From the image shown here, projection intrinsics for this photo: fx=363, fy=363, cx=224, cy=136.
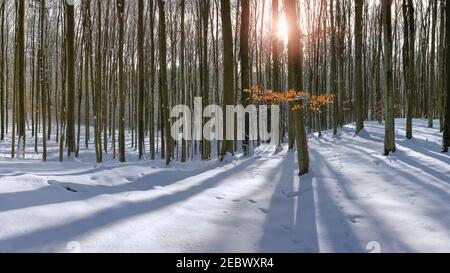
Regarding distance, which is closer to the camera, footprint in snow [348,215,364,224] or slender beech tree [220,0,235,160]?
footprint in snow [348,215,364,224]

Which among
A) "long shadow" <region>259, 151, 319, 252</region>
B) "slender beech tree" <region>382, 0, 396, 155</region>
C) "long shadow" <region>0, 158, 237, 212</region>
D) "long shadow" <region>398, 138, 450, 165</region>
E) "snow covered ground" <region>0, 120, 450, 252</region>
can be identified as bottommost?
"long shadow" <region>259, 151, 319, 252</region>

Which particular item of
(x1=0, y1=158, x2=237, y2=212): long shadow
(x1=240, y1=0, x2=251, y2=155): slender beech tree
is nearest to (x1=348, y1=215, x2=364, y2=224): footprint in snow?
(x1=0, y1=158, x2=237, y2=212): long shadow

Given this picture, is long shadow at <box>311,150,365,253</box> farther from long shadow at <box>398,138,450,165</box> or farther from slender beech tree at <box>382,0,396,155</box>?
slender beech tree at <box>382,0,396,155</box>

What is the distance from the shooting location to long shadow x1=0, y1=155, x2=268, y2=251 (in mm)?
A: 2842

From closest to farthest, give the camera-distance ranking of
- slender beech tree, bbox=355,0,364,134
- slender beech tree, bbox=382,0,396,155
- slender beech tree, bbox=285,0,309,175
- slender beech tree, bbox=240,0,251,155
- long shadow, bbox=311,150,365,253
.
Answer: long shadow, bbox=311,150,365,253
slender beech tree, bbox=285,0,309,175
slender beech tree, bbox=382,0,396,155
slender beech tree, bbox=240,0,251,155
slender beech tree, bbox=355,0,364,134

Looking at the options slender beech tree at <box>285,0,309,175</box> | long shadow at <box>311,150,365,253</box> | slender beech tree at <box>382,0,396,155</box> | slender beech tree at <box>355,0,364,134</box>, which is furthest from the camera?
slender beech tree at <box>355,0,364,134</box>

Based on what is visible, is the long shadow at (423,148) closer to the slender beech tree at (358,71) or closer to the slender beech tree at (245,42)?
the slender beech tree at (358,71)

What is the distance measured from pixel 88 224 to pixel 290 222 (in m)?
2.51

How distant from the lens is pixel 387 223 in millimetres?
4352

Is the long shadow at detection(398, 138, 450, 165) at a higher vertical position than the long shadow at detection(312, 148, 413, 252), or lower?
higher

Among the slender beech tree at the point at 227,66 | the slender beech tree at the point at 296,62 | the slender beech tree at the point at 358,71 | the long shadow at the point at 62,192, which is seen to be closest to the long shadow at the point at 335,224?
the slender beech tree at the point at 296,62

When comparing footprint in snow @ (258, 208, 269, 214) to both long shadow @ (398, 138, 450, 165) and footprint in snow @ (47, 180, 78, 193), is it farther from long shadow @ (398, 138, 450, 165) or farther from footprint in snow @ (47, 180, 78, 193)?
long shadow @ (398, 138, 450, 165)

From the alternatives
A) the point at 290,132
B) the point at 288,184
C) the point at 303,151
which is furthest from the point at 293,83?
the point at 290,132

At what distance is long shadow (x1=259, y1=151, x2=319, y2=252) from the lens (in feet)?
12.6
